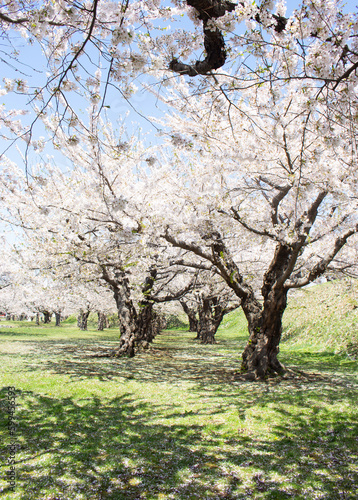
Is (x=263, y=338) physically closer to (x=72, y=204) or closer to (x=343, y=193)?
(x=343, y=193)

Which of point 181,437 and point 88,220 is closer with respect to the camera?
point 181,437

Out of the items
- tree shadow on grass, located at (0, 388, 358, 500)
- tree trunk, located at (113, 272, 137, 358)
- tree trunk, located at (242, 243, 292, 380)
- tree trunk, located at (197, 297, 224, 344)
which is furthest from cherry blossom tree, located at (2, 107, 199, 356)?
tree trunk, located at (197, 297, 224, 344)

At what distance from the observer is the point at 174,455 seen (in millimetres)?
4758

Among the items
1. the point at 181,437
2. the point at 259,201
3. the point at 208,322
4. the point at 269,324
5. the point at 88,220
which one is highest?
the point at 259,201

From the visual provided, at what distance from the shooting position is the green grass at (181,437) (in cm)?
385

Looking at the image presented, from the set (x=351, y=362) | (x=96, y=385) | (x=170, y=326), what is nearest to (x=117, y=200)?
(x=96, y=385)

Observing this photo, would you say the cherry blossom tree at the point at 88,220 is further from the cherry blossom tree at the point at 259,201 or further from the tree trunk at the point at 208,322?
the tree trunk at the point at 208,322

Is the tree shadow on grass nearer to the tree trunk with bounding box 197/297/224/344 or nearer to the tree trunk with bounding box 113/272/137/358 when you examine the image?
the tree trunk with bounding box 113/272/137/358

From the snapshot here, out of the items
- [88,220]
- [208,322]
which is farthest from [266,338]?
[208,322]

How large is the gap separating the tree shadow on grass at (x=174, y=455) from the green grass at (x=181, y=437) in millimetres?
17

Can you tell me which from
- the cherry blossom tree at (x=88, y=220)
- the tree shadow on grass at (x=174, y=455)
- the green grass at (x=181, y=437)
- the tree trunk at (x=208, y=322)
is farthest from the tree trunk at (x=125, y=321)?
the tree trunk at (x=208, y=322)

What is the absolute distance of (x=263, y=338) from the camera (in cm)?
1030

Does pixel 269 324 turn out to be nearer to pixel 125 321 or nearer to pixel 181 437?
pixel 181 437

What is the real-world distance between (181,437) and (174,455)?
81 cm
